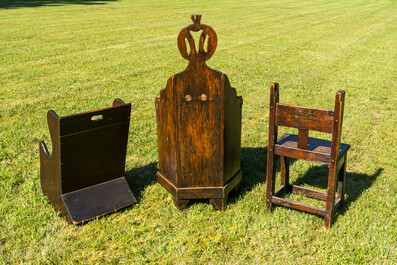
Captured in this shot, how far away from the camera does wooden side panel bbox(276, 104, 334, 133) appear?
3.25 metres

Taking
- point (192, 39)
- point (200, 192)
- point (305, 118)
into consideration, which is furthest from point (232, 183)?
point (192, 39)

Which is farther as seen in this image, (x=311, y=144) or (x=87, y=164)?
(x=87, y=164)

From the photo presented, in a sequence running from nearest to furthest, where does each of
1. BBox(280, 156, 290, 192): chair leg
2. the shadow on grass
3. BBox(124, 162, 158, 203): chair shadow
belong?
BBox(280, 156, 290, 192): chair leg
BBox(124, 162, 158, 203): chair shadow
the shadow on grass

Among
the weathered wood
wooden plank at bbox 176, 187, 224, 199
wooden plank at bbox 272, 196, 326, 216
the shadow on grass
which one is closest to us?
the weathered wood

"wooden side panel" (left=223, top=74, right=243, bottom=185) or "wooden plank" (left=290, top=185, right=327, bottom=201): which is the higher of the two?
"wooden side panel" (left=223, top=74, right=243, bottom=185)

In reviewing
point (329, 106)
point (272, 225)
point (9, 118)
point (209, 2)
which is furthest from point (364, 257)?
point (209, 2)

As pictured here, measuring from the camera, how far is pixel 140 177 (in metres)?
4.65

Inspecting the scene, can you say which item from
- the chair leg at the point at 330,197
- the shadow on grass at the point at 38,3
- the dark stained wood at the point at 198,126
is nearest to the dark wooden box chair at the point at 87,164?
the dark stained wood at the point at 198,126

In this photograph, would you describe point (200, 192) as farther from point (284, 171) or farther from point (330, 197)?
point (330, 197)

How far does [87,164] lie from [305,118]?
202 centimetres

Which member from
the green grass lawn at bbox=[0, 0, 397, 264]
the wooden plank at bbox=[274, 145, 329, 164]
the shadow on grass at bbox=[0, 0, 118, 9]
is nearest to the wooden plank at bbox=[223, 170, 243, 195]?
the green grass lawn at bbox=[0, 0, 397, 264]

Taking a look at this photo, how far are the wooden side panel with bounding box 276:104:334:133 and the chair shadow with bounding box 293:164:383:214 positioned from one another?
1.19 meters

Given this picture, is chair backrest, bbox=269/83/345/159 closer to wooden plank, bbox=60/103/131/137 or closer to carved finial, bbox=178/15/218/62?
carved finial, bbox=178/15/218/62

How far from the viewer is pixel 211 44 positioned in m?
3.45
